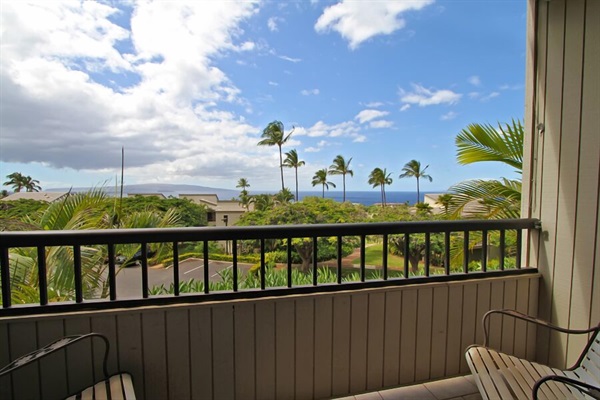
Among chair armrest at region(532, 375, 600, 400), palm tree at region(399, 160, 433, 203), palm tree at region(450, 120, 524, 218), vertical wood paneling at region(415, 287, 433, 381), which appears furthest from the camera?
palm tree at region(399, 160, 433, 203)

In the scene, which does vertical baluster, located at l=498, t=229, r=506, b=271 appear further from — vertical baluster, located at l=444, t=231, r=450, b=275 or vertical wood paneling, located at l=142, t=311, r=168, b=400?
vertical wood paneling, located at l=142, t=311, r=168, b=400

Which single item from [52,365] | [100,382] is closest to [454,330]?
[100,382]

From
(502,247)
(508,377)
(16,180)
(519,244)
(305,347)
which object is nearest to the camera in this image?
(508,377)

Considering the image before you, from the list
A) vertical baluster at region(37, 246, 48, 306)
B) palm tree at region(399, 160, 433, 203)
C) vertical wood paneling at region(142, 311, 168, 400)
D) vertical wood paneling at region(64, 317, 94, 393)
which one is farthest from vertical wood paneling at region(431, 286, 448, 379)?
palm tree at region(399, 160, 433, 203)

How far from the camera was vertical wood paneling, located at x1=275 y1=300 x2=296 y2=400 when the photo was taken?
165cm

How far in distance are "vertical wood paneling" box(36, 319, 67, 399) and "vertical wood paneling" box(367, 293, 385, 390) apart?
5.23 feet

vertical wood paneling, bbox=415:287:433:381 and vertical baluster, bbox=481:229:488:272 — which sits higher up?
vertical baluster, bbox=481:229:488:272

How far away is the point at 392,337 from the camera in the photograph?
1.82m

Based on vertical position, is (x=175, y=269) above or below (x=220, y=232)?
below

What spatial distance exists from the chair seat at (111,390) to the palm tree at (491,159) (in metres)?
3.53

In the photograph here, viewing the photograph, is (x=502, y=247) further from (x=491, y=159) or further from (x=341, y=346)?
(x=491, y=159)

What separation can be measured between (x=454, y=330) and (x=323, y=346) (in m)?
0.93

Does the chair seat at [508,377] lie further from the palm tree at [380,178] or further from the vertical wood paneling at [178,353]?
the palm tree at [380,178]

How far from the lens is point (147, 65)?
610cm
